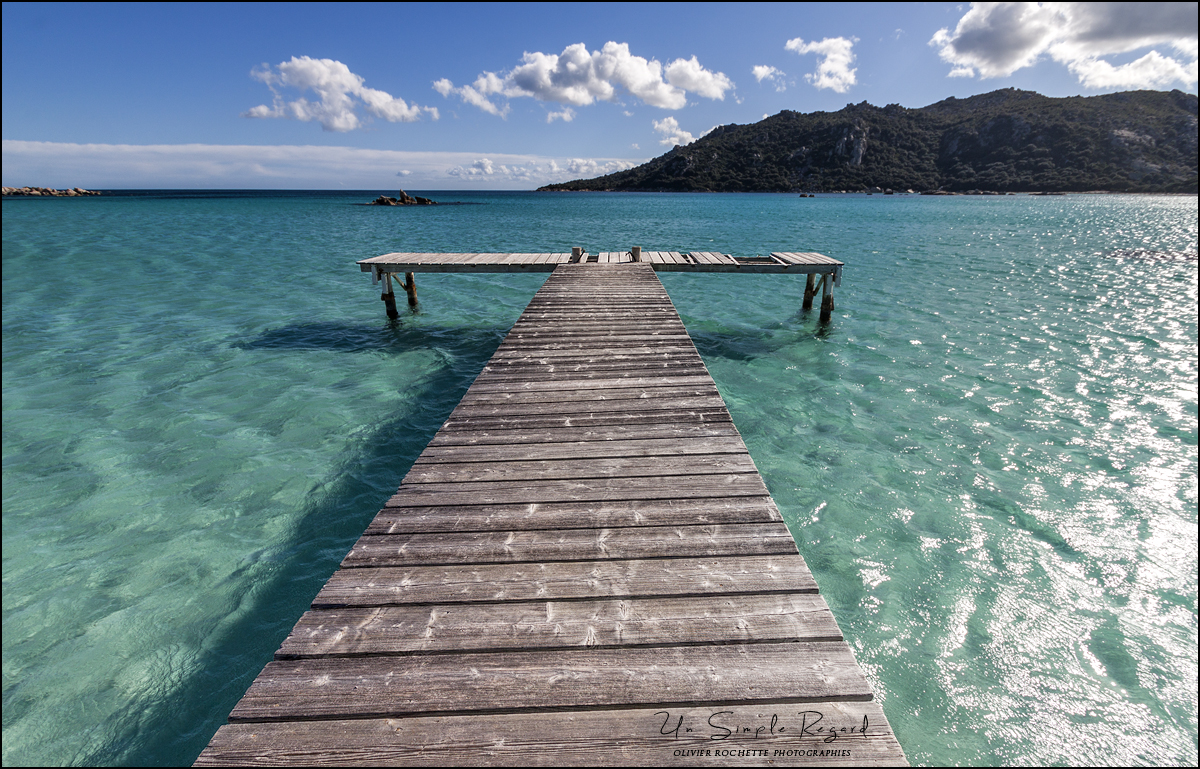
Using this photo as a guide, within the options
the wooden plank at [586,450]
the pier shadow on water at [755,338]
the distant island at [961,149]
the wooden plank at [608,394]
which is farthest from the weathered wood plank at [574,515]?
the distant island at [961,149]

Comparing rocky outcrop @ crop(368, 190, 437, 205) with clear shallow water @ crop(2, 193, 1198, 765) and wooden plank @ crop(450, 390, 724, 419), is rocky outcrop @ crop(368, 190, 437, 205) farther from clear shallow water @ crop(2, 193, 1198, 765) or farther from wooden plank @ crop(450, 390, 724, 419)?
wooden plank @ crop(450, 390, 724, 419)

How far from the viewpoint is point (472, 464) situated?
12.7 ft

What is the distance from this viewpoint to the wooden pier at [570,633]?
6.09ft

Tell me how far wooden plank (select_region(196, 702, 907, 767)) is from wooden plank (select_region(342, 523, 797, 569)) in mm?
921

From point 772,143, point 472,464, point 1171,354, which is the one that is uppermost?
point 772,143

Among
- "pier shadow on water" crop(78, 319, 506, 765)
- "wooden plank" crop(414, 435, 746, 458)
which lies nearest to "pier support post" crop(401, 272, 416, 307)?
"pier shadow on water" crop(78, 319, 506, 765)

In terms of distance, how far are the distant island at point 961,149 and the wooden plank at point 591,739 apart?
16383cm

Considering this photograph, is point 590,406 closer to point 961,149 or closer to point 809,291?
point 809,291

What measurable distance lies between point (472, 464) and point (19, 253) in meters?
34.3

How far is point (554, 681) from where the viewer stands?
6.80 feet

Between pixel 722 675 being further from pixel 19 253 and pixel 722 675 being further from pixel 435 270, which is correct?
pixel 19 253

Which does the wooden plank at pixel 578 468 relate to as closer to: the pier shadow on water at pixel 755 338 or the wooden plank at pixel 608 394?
the wooden plank at pixel 608 394

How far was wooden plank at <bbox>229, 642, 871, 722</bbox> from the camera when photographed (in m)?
1.98

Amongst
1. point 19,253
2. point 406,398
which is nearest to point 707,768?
point 406,398
